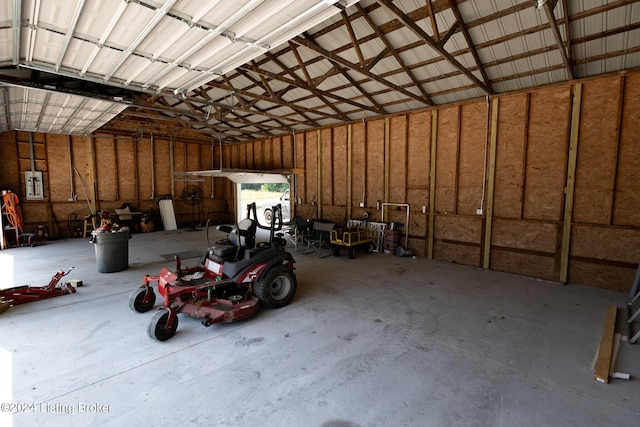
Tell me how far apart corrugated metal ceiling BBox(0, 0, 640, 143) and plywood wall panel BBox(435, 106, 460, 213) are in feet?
1.52

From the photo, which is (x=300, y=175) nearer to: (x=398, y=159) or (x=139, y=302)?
(x=398, y=159)

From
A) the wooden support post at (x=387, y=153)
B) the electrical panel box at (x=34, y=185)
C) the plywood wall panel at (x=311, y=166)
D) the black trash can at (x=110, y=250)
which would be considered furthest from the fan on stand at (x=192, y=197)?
the wooden support post at (x=387, y=153)

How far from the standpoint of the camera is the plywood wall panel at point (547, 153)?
18.0ft

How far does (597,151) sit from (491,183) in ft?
5.70

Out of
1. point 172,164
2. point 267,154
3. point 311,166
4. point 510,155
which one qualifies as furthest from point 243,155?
point 510,155

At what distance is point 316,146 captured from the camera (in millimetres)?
9906

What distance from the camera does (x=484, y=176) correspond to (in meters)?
6.42

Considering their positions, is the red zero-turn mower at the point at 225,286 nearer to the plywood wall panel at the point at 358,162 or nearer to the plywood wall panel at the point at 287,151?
the plywood wall panel at the point at 358,162

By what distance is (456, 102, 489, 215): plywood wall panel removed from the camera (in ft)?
21.1

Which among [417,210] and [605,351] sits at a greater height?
[417,210]

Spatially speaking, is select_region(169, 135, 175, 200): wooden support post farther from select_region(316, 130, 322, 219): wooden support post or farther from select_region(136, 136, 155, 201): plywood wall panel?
select_region(316, 130, 322, 219): wooden support post

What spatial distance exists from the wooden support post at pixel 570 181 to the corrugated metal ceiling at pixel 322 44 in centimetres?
54

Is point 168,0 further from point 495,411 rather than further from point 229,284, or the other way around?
point 495,411

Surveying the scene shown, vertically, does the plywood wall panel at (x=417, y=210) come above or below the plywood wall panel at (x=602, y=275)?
above
